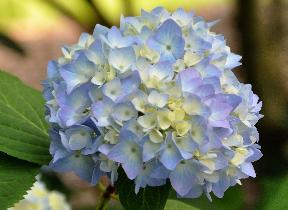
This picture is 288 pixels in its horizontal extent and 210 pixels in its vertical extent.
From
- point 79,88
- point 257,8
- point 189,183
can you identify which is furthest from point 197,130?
point 257,8

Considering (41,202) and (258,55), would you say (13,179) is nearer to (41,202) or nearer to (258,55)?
(41,202)

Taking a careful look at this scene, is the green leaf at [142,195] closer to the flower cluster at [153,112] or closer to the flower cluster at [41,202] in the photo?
the flower cluster at [153,112]

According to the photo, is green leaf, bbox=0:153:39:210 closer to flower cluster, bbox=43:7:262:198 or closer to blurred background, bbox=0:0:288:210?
flower cluster, bbox=43:7:262:198

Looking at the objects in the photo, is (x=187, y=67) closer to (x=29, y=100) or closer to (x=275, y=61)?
(x=29, y=100)

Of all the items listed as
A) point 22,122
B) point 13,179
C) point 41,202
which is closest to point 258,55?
point 41,202

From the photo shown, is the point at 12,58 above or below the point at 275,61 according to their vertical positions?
below

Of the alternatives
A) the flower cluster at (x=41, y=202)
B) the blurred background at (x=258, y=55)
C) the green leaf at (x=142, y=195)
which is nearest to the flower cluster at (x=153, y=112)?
the green leaf at (x=142, y=195)
